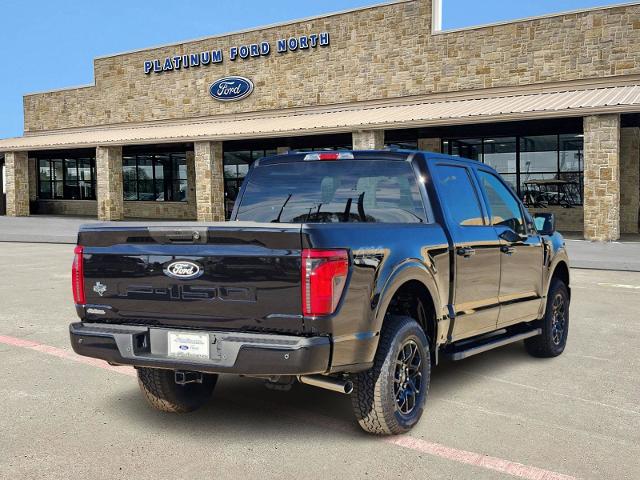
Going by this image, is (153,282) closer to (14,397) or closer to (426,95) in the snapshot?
(14,397)

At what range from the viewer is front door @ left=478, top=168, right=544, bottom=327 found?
238 inches

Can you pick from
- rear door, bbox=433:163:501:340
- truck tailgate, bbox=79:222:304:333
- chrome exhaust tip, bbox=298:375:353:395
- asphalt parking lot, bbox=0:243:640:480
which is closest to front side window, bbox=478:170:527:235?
rear door, bbox=433:163:501:340

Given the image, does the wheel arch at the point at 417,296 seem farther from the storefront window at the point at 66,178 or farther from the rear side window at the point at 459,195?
the storefront window at the point at 66,178

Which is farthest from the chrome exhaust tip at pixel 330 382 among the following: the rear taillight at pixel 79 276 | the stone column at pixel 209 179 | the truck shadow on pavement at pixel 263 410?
the stone column at pixel 209 179

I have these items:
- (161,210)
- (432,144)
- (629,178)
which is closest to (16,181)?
(161,210)

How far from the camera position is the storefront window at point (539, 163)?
25.8 m

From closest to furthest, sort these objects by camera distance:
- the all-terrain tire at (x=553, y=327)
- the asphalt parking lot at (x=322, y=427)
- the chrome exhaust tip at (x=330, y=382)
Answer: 1. the asphalt parking lot at (x=322, y=427)
2. the chrome exhaust tip at (x=330, y=382)
3. the all-terrain tire at (x=553, y=327)

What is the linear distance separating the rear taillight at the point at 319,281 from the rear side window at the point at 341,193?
142cm

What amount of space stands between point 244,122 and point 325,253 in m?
28.4

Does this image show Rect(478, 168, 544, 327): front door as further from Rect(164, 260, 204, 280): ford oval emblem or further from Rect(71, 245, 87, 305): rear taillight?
Rect(71, 245, 87, 305): rear taillight

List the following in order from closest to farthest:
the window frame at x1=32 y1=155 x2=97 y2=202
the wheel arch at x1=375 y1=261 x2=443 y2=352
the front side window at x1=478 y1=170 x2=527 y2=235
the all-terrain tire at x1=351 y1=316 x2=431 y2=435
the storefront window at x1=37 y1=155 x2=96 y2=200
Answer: the all-terrain tire at x1=351 y1=316 x2=431 y2=435
the wheel arch at x1=375 y1=261 x2=443 y2=352
the front side window at x1=478 y1=170 x2=527 y2=235
the window frame at x1=32 y1=155 x2=97 y2=202
the storefront window at x1=37 y1=155 x2=96 y2=200

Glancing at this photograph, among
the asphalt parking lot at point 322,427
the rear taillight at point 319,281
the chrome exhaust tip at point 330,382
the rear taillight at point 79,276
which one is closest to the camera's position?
the rear taillight at point 319,281

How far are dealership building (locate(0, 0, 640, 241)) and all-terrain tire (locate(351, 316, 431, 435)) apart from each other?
17.1 meters

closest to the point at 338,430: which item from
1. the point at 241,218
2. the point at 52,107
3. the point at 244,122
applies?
the point at 241,218
